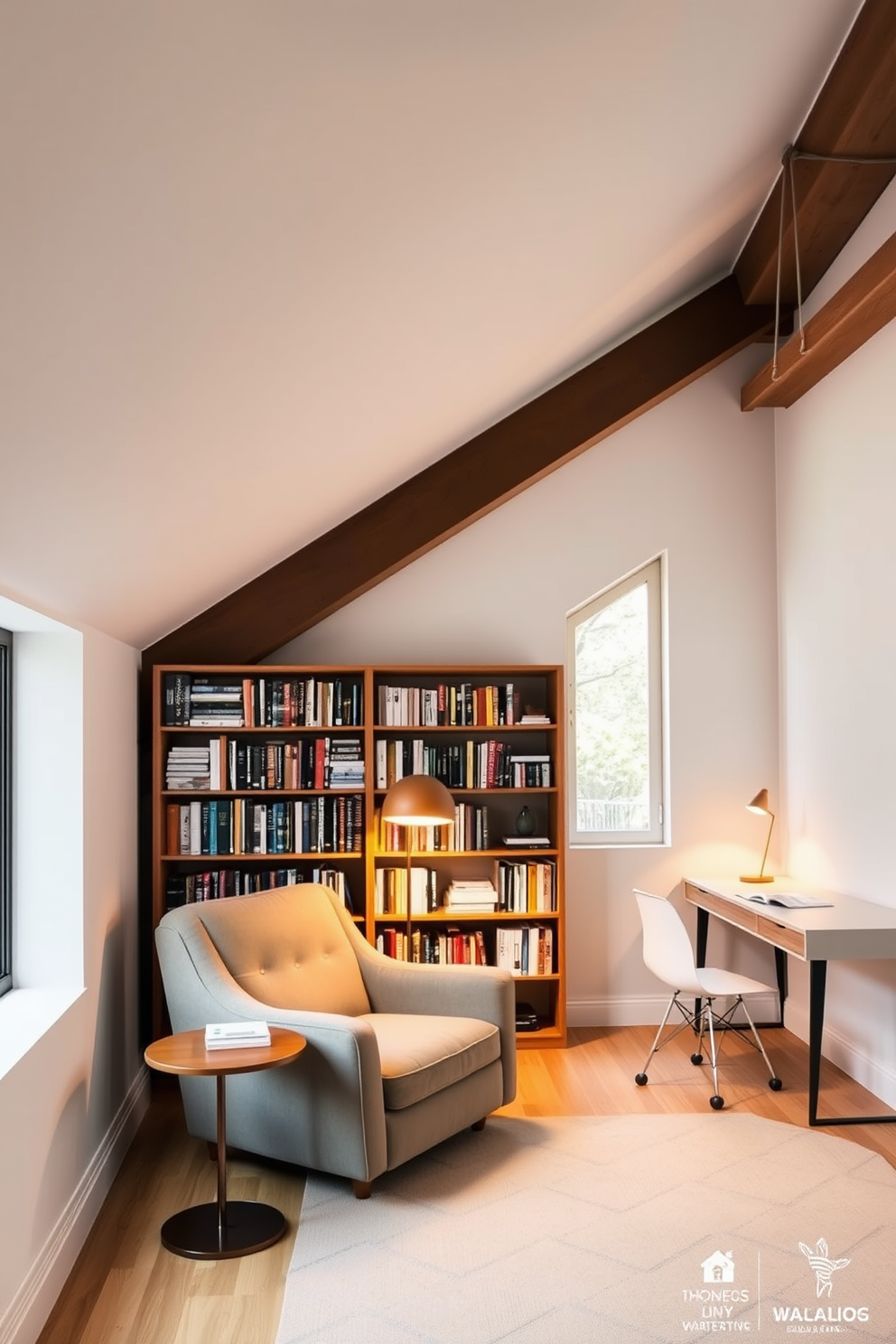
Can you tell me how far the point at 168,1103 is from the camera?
14.1 feet

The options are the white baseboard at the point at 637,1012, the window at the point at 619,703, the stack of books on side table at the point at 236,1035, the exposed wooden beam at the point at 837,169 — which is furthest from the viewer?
the window at the point at 619,703

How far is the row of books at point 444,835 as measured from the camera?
489 cm

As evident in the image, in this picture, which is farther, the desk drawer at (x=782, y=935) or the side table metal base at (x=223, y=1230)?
the desk drawer at (x=782, y=935)

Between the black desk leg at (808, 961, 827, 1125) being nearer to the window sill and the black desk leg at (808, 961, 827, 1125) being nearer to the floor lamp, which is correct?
the floor lamp

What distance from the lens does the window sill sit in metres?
2.62

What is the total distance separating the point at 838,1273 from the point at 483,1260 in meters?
0.93

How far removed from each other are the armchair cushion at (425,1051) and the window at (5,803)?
1.14 meters

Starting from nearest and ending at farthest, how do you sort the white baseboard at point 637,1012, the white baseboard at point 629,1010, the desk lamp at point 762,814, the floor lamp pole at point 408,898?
the floor lamp pole at point 408,898 < the desk lamp at point 762,814 < the white baseboard at point 637,1012 < the white baseboard at point 629,1010

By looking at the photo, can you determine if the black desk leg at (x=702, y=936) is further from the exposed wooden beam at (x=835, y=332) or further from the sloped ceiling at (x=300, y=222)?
the sloped ceiling at (x=300, y=222)

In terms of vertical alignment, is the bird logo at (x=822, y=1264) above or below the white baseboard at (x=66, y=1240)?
below

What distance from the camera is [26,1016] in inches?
116

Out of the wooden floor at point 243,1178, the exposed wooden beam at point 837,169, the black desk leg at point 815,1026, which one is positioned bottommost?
the wooden floor at point 243,1178

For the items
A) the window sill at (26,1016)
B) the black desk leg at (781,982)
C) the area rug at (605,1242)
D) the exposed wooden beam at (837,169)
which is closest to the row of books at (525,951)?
the area rug at (605,1242)

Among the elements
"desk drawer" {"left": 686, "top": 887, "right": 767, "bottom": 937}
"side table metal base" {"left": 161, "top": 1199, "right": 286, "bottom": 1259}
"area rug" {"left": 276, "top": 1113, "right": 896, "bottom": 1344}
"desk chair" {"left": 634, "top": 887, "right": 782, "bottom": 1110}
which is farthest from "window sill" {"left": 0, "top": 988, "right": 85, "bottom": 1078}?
"desk drawer" {"left": 686, "top": 887, "right": 767, "bottom": 937}
